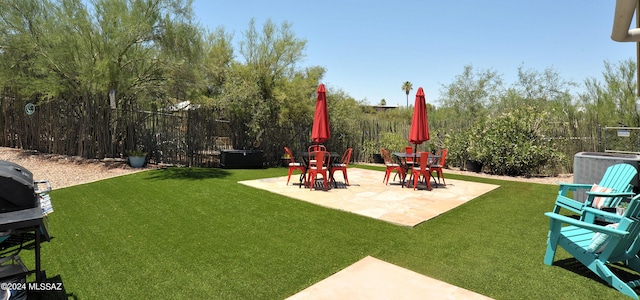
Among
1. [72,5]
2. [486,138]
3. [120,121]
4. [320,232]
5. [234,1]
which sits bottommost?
[320,232]

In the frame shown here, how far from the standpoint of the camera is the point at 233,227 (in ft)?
13.4

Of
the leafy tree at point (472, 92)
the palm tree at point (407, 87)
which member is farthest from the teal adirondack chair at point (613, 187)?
the palm tree at point (407, 87)

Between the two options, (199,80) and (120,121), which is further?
(199,80)

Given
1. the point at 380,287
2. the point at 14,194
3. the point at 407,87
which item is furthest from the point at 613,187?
the point at 407,87

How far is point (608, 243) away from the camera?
250 centimetres

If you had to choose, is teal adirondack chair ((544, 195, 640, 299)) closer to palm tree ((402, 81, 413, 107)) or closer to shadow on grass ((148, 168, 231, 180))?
shadow on grass ((148, 168, 231, 180))

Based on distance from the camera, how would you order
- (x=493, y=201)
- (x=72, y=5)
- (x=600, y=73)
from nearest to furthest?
1. (x=493, y=201)
2. (x=72, y=5)
3. (x=600, y=73)

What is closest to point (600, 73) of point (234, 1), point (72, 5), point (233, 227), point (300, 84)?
point (300, 84)

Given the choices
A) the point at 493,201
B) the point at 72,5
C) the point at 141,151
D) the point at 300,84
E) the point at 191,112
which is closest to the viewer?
the point at 493,201

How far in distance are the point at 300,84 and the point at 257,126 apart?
3633mm

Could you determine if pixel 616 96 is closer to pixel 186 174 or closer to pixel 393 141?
pixel 393 141

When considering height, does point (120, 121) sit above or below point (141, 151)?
above

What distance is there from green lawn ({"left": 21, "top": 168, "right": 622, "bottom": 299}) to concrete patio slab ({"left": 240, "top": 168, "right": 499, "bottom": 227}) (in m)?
0.27

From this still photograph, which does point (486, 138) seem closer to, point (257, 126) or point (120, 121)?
point (257, 126)
